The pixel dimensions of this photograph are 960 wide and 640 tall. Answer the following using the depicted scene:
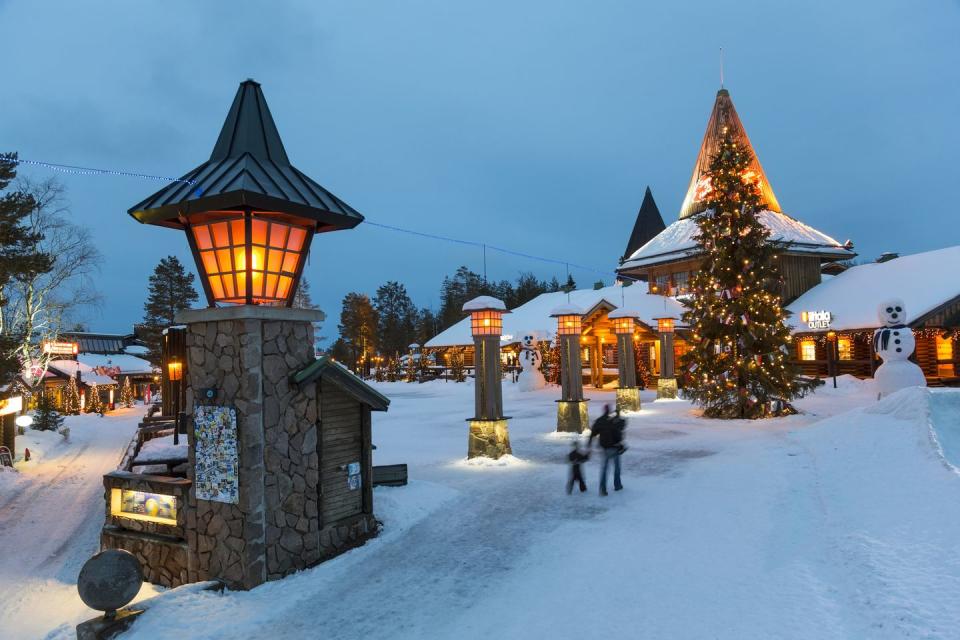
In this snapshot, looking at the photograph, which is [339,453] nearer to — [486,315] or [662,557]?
[662,557]

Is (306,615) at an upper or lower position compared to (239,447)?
lower

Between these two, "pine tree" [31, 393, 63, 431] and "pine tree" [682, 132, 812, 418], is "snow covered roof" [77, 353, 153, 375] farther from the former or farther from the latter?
"pine tree" [682, 132, 812, 418]

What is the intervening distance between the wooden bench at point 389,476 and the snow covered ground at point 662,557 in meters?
0.35

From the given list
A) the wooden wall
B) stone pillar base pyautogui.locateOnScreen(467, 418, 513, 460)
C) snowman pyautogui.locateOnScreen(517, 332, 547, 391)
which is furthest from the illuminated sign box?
snowman pyautogui.locateOnScreen(517, 332, 547, 391)

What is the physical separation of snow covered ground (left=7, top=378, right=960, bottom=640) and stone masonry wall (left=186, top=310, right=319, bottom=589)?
449 mm

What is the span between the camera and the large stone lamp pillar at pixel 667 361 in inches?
1072

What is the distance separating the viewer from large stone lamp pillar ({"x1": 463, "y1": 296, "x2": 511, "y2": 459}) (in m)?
13.5

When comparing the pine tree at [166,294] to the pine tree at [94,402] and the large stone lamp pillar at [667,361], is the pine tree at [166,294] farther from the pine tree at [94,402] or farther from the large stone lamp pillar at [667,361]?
the large stone lamp pillar at [667,361]

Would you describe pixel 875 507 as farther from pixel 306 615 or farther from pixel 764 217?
pixel 764 217

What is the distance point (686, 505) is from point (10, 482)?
1702 centimetres

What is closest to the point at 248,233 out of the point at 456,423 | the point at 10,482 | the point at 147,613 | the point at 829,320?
the point at 147,613

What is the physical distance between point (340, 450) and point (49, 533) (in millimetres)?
6888

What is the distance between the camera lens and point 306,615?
6.12 m

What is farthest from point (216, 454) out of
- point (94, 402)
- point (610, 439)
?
point (94, 402)
